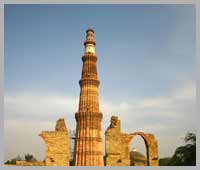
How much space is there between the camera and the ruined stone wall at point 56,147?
48.6ft

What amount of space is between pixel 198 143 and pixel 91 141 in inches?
415

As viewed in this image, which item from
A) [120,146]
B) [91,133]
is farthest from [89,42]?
[120,146]

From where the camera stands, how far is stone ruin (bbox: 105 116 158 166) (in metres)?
15.2

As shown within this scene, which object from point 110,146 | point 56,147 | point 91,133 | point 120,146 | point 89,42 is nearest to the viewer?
point 56,147

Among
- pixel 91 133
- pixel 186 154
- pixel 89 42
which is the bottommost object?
pixel 186 154

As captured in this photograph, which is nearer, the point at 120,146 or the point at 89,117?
the point at 120,146

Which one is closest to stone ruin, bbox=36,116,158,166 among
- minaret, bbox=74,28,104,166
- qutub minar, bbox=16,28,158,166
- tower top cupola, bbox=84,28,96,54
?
qutub minar, bbox=16,28,158,166

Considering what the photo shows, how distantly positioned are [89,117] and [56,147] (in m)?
5.91

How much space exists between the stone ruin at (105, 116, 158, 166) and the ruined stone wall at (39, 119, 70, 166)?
169 centimetres

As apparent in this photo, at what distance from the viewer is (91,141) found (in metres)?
20.4

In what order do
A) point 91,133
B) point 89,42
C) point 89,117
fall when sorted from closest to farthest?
point 91,133 < point 89,117 < point 89,42

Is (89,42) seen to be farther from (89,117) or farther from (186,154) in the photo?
(186,154)

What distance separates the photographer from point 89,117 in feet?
68.2

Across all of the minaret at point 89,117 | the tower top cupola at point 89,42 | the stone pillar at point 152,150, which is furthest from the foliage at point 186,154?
the tower top cupola at point 89,42
